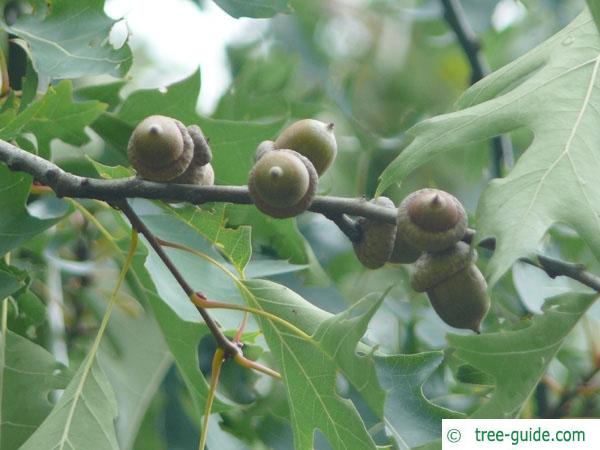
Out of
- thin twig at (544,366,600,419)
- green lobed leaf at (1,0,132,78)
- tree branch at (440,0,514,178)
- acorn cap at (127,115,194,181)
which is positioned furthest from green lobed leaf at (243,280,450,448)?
tree branch at (440,0,514,178)

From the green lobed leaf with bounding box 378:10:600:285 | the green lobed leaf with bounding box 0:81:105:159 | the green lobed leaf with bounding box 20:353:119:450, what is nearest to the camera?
the green lobed leaf with bounding box 378:10:600:285

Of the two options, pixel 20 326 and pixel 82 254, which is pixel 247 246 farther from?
pixel 82 254

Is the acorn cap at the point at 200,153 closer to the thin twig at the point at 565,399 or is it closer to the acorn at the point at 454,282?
the acorn at the point at 454,282

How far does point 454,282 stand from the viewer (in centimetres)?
123

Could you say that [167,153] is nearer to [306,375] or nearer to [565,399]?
[306,375]

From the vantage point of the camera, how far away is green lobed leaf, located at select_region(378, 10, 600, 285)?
1.12 metres

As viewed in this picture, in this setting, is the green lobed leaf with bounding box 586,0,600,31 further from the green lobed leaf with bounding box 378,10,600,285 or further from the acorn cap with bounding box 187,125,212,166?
the acorn cap with bounding box 187,125,212,166

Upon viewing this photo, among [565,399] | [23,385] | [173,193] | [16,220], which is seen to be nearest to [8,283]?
[16,220]

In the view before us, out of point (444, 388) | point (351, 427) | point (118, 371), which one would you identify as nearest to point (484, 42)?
point (444, 388)

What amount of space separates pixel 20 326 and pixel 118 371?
40 cm

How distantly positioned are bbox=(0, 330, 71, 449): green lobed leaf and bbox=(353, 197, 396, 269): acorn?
0.56 metres

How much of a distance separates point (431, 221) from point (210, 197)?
9.9 inches

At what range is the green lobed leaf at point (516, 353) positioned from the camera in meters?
1.22

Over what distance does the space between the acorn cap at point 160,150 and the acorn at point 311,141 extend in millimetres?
119
